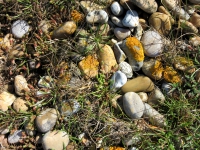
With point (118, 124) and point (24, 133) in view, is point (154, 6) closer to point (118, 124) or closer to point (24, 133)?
point (118, 124)

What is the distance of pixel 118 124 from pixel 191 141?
33.0 inches

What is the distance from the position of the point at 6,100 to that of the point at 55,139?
2.57 feet

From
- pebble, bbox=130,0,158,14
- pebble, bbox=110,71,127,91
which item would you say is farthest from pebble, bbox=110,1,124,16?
pebble, bbox=110,71,127,91

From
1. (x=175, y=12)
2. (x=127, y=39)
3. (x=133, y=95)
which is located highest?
(x=175, y=12)

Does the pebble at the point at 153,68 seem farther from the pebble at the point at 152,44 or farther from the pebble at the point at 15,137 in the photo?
the pebble at the point at 15,137

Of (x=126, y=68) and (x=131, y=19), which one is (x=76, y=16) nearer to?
(x=131, y=19)

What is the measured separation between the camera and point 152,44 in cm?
339

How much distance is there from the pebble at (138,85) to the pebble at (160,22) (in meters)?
0.63

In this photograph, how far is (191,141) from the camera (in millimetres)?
3199

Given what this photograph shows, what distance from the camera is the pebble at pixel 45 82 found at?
345 centimetres

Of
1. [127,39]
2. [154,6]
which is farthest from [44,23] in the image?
[154,6]

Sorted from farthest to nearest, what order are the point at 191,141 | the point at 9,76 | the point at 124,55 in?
the point at 9,76
the point at 124,55
the point at 191,141

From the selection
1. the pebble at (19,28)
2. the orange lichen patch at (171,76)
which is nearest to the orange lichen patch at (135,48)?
the orange lichen patch at (171,76)

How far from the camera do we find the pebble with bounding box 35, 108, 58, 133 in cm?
330
